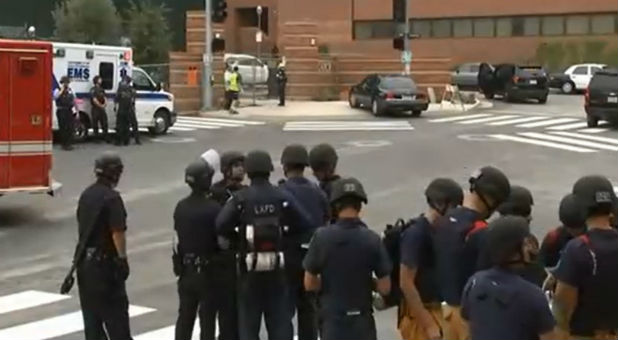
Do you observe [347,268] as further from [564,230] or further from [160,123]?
[160,123]

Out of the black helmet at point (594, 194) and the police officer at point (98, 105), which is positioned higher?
the police officer at point (98, 105)

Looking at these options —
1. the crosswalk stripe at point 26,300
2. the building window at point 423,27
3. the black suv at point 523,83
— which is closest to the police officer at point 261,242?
the crosswalk stripe at point 26,300

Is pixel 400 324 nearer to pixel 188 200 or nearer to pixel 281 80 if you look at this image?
pixel 188 200

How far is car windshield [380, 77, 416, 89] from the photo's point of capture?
3769cm

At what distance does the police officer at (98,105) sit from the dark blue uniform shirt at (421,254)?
2161 centimetres

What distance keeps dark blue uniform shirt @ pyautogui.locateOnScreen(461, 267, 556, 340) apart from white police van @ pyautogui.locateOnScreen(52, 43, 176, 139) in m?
22.3

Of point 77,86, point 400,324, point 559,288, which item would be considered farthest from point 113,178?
point 77,86

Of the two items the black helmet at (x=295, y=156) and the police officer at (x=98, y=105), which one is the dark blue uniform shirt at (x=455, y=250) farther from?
the police officer at (x=98, y=105)

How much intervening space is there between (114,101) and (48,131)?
11816 mm

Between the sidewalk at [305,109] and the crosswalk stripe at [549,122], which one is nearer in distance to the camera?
the crosswalk stripe at [549,122]

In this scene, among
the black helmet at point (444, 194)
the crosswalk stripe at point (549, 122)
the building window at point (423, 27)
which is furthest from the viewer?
the building window at point (423, 27)

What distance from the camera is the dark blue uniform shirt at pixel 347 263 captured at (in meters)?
6.36

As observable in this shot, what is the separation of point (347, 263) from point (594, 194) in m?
1.47

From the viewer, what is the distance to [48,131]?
1652 centimetres
